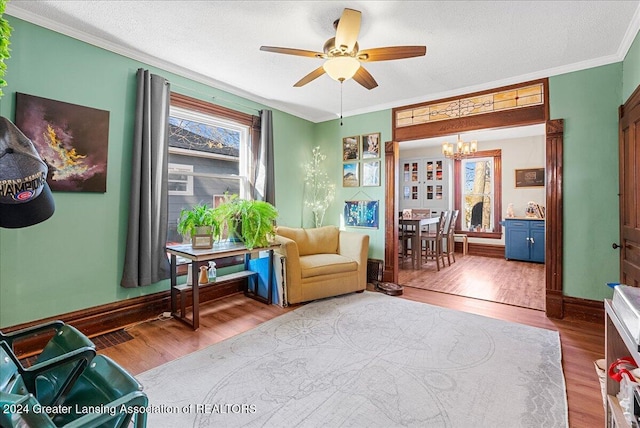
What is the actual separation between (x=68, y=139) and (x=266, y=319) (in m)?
2.27

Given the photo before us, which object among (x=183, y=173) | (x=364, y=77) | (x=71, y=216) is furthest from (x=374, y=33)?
(x=71, y=216)

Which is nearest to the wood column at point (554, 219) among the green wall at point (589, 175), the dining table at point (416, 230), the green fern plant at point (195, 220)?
the green wall at point (589, 175)

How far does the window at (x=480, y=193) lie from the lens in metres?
6.55

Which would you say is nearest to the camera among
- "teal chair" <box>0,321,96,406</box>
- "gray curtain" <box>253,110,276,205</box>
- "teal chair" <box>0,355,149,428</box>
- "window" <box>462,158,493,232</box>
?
"teal chair" <box>0,355,149,428</box>

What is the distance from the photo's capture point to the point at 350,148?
4465 millimetres

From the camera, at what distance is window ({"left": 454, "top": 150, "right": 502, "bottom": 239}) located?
6550 mm

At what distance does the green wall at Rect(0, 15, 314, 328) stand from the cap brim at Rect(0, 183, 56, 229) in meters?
1.46

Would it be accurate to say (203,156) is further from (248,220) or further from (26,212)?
(26,212)

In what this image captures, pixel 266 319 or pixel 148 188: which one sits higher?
pixel 148 188

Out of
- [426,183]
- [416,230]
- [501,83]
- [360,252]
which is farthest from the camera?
[426,183]

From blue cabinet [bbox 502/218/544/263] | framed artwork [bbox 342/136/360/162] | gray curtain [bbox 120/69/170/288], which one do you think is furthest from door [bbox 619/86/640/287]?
gray curtain [bbox 120/69/170/288]

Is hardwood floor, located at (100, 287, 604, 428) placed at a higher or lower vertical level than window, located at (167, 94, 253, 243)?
lower

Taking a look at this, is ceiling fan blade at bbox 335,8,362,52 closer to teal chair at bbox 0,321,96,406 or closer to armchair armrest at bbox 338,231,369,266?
teal chair at bbox 0,321,96,406

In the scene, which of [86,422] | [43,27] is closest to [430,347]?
[86,422]
